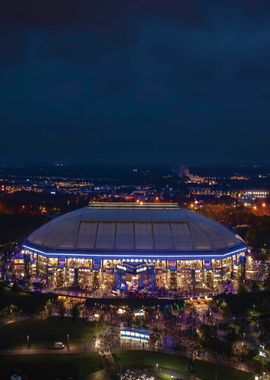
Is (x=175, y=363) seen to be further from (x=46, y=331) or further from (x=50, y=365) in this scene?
(x=46, y=331)

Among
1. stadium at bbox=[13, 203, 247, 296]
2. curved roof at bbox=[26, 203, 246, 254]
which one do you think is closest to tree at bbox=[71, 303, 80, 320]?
stadium at bbox=[13, 203, 247, 296]

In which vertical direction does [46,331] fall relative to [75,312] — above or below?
below

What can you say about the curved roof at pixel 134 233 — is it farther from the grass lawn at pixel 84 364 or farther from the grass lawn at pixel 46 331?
the grass lawn at pixel 84 364

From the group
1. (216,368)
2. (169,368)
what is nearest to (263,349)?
(216,368)

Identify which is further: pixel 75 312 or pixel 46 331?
pixel 75 312

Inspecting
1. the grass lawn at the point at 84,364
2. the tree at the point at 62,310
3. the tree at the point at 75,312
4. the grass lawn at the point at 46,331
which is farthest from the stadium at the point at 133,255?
the grass lawn at the point at 84,364

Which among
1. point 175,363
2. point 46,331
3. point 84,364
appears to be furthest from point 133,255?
point 84,364

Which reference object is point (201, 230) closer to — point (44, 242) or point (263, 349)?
point (44, 242)

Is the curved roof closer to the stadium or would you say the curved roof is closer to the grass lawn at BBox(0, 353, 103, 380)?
the stadium
